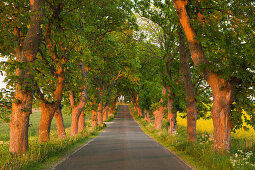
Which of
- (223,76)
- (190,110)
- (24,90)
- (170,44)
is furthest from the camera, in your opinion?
(170,44)

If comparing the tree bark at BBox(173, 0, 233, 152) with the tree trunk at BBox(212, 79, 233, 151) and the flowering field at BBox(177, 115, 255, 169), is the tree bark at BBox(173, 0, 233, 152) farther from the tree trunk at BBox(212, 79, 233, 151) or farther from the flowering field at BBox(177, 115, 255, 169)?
the flowering field at BBox(177, 115, 255, 169)

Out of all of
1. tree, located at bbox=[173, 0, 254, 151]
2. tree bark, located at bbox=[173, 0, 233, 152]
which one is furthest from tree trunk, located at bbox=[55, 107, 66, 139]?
tree bark, located at bbox=[173, 0, 233, 152]

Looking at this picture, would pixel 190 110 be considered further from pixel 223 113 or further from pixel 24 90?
pixel 24 90

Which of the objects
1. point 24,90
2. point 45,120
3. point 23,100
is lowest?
point 45,120

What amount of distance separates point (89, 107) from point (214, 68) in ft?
56.2

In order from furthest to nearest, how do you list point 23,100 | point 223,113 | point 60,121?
point 60,121 < point 223,113 < point 23,100

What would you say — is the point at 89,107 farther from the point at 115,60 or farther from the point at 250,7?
the point at 250,7

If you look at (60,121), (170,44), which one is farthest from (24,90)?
(170,44)

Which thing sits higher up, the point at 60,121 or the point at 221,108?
the point at 221,108

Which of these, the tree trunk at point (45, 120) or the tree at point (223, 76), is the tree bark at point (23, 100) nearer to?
the tree trunk at point (45, 120)

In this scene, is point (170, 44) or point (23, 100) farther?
point (170, 44)

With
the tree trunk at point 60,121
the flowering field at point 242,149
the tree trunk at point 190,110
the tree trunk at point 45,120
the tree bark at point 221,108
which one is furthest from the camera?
the tree trunk at point 60,121

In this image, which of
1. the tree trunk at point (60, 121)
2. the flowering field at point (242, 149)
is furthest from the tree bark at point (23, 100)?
the flowering field at point (242, 149)

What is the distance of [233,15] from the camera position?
975 cm
